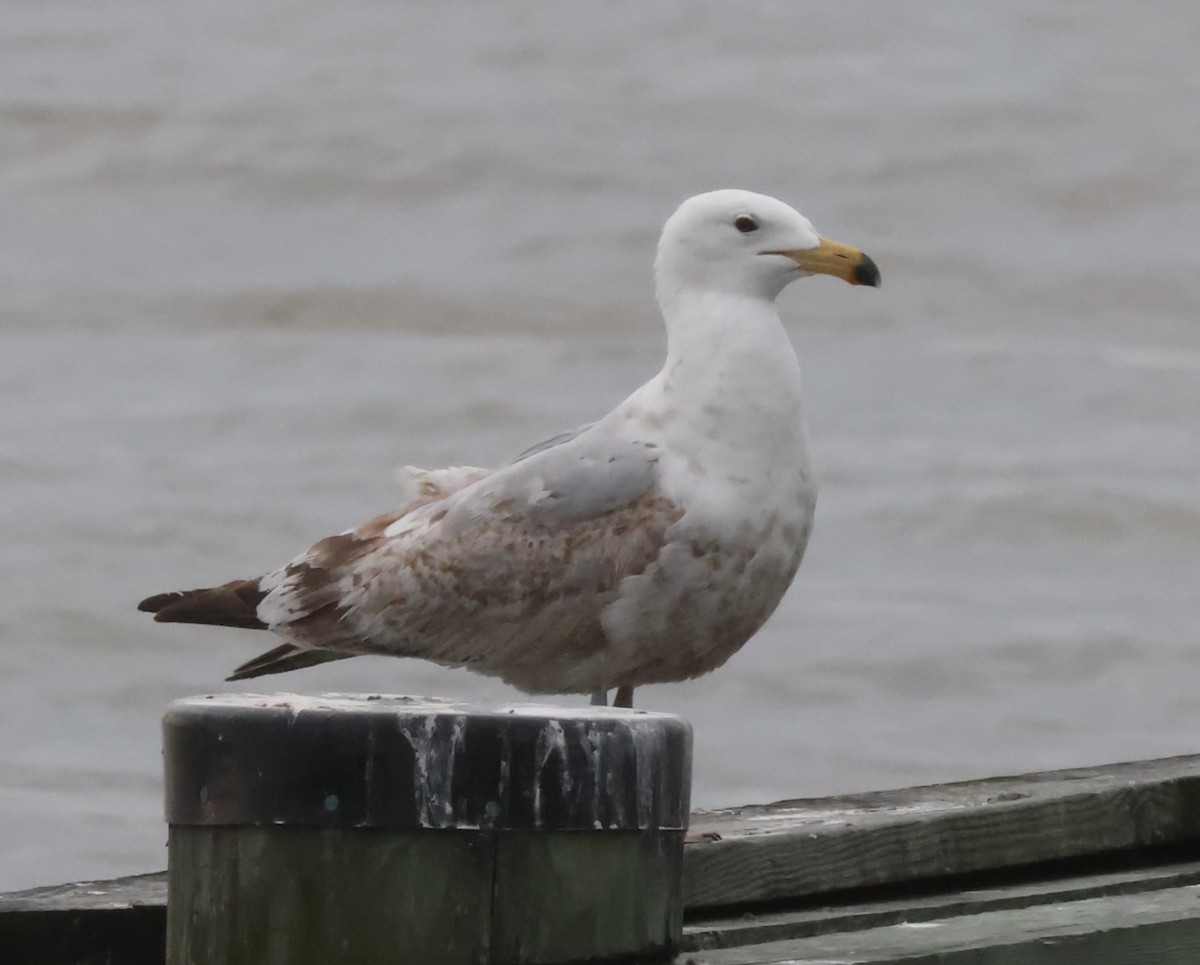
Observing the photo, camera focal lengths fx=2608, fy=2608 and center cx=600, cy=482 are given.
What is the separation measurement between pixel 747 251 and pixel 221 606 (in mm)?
1383

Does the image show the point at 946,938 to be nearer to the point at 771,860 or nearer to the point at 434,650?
the point at 771,860

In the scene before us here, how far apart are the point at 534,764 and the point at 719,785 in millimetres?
8868

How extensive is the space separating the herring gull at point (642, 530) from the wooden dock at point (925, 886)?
0.75m

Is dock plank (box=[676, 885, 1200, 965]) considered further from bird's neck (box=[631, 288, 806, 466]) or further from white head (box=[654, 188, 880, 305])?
white head (box=[654, 188, 880, 305])

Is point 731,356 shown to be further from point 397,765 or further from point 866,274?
point 397,765

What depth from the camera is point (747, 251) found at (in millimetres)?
5270

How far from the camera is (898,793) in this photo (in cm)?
428

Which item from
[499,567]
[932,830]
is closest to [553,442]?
[499,567]

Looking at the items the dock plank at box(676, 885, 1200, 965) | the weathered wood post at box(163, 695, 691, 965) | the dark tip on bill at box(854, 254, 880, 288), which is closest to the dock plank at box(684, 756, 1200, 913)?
the dock plank at box(676, 885, 1200, 965)

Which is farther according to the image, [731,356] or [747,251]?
[747,251]

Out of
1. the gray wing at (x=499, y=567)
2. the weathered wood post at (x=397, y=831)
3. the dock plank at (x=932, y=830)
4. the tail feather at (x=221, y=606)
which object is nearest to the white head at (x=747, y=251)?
the gray wing at (x=499, y=567)

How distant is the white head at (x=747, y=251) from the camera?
525 centimetres

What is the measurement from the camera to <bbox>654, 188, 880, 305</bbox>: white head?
17.2 ft

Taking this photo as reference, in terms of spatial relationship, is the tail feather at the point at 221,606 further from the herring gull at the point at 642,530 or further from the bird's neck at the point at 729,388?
the bird's neck at the point at 729,388
